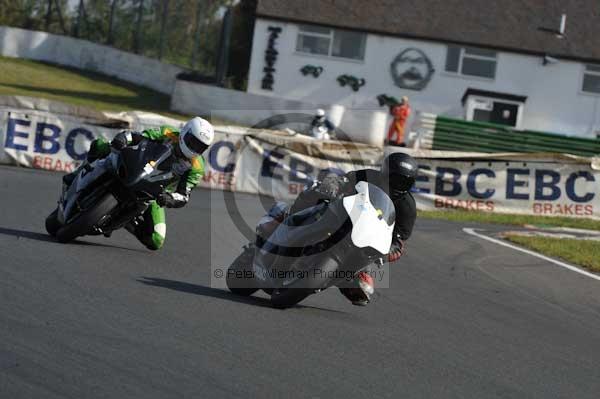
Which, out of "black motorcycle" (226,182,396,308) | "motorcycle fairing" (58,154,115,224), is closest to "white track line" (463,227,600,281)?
"black motorcycle" (226,182,396,308)

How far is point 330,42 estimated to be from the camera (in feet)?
136

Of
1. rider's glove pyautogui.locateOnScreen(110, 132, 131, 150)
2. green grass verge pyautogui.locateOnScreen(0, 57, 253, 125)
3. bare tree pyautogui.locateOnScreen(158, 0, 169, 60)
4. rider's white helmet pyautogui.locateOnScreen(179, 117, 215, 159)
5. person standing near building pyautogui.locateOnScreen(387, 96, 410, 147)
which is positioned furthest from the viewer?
bare tree pyautogui.locateOnScreen(158, 0, 169, 60)

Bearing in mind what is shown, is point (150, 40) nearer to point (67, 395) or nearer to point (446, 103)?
point (446, 103)

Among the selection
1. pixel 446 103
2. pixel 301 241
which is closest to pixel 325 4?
pixel 446 103

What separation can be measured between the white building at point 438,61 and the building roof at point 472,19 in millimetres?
37

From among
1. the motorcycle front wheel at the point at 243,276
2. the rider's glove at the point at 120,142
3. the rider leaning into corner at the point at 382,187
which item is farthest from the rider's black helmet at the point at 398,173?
the rider's glove at the point at 120,142

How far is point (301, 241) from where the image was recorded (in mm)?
8500

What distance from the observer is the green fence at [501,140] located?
33344 millimetres

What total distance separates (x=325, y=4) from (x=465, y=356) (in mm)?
35211

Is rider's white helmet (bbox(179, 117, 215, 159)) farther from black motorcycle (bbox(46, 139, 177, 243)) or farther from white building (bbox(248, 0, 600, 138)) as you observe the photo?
white building (bbox(248, 0, 600, 138))

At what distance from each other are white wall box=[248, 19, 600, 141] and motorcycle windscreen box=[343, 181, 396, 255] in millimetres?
32399

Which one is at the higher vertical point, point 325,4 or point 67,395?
point 325,4

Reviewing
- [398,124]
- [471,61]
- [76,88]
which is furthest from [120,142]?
[471,61]

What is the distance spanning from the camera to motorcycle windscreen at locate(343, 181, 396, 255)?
26.7ft
